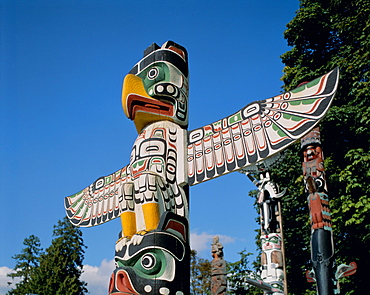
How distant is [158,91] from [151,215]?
2.14 meters

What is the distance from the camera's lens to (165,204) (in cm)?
575

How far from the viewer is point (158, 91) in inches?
262

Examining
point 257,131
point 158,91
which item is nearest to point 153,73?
point 158,91

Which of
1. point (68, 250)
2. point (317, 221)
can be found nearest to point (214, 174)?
point (317, 221)

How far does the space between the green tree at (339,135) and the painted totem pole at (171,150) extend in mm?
4302

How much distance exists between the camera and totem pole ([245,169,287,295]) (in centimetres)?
753

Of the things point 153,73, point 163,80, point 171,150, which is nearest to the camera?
point 171,150

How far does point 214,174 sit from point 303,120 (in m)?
1.44

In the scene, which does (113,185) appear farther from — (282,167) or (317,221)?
(282,167)

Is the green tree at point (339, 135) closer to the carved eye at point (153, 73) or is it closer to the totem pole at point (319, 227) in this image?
the totem pole at point (319, 227)

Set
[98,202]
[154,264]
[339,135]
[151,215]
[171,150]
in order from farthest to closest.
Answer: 1. [339,135]
2. [98,202]
3. [171,150]
4. [151,215]
5. [154,264]

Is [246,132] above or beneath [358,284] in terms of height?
above

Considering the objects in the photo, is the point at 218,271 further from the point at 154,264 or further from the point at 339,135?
the point at 339,135

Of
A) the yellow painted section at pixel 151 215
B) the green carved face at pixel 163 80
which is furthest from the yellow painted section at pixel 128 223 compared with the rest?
the green carved face at pixel 163 80
